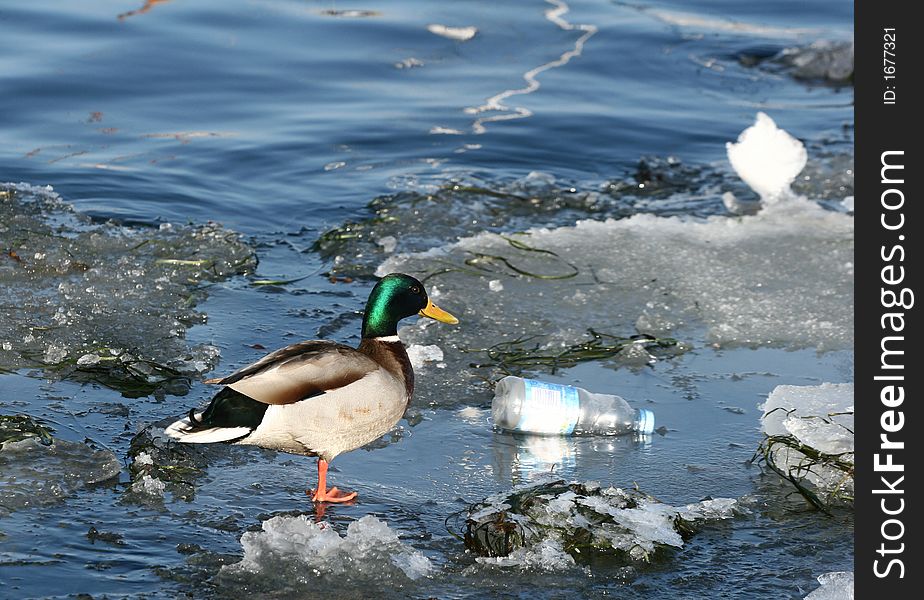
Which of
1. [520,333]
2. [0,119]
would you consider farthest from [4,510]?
[0,119]

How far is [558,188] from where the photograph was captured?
8.23 meters

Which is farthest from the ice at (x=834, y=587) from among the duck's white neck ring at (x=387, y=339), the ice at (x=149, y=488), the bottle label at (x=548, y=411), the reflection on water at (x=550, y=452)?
the ice at (x=149, y=488)

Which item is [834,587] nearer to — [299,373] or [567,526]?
[567,526]

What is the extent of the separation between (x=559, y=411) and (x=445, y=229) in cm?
262

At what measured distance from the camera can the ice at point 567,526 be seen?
3910mm

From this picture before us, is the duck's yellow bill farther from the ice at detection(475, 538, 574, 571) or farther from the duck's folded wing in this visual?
the ice at detection(475, 538, 574, 571)

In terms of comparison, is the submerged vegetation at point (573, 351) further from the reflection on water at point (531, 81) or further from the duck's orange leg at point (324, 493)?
the reflection on water at point (531, 81)

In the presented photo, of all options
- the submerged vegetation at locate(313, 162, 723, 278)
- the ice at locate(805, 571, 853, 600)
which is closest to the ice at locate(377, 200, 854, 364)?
the submerged vegetation at locate(313, 162, 723, 278)

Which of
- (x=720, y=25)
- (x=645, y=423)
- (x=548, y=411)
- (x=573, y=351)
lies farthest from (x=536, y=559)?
(x=720, y=25)

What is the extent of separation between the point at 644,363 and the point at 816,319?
103cm

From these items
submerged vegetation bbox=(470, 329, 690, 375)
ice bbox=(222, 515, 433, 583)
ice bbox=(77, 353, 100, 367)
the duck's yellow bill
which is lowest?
ice bbox=(222, 515, 433, 583)

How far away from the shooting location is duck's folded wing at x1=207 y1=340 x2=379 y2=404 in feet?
13.5

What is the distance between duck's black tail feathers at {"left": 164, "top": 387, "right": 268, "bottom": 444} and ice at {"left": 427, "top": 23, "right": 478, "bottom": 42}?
8.37m

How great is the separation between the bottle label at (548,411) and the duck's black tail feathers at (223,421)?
1.15 m
